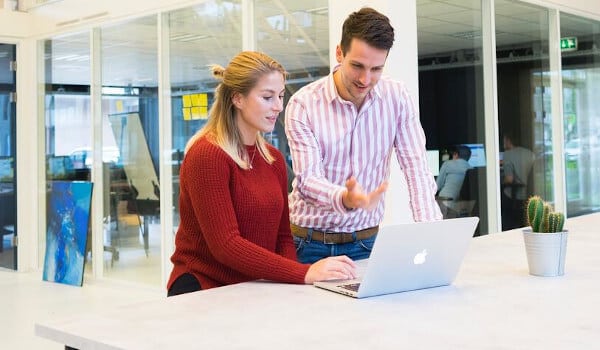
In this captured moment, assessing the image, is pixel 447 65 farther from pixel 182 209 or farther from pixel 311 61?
pixel 182 209

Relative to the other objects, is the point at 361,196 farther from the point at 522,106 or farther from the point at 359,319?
the point at 522,106

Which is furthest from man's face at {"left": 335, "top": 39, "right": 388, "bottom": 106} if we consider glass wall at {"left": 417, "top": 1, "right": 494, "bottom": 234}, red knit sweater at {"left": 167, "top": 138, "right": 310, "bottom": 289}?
glass wall at {"left": 417, "top": 1, "right": 494, "bottom": 234}

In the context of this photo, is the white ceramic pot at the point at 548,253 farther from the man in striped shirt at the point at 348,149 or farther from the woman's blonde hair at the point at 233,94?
the woman's blonde hair at the point at 233,94

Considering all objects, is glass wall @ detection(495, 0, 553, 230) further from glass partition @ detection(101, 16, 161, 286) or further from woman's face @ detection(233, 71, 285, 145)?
woman's face @ detection(233, 71, 285, 145)

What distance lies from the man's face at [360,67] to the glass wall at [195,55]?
369 centimetres

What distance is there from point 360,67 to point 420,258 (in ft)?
2.69

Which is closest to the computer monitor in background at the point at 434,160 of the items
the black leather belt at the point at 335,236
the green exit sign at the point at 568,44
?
the green exit sign at the point at 568,44

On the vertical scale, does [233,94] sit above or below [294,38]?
below

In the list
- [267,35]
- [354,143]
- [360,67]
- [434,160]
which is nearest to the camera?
[360,67]

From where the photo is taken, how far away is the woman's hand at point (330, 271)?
2027mm

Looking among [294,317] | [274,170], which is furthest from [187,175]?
[294,317]

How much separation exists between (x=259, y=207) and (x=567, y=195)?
6.13 m

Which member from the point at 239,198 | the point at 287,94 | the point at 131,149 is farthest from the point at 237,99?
the point at 131,149

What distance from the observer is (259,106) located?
225 centimetres
